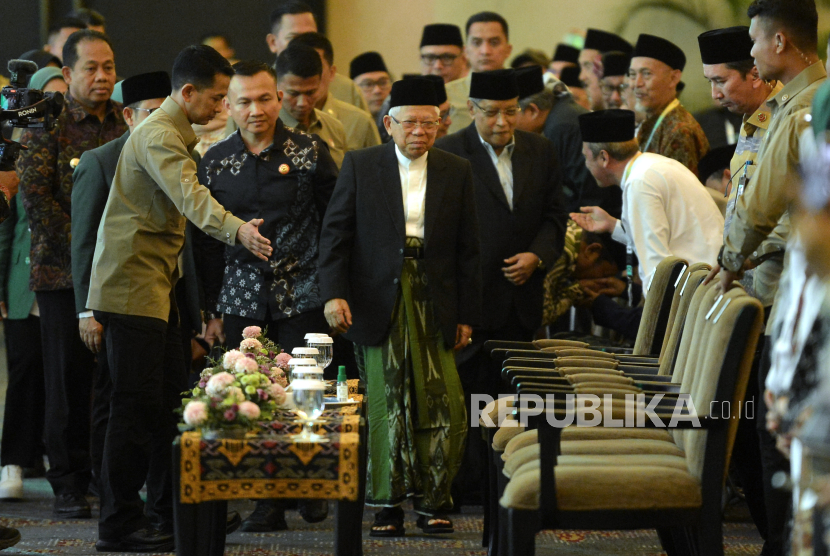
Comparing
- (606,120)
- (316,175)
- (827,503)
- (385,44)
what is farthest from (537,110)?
(827,503)

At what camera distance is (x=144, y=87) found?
4340 mm

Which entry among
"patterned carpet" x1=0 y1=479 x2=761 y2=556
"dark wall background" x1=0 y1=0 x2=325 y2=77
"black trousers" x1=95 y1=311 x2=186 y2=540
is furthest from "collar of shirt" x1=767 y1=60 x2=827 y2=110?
"dark wall background" x1=0 y1=0 x2=325 y2=77

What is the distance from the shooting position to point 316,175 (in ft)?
14.5

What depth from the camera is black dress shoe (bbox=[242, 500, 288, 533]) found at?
4.19 metres

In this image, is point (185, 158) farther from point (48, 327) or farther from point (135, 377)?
point (48, 327)

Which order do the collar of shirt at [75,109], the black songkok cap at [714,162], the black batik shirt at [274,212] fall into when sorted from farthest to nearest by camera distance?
the black songkok cap at [714,162] < the collar of shirt at [75,109] < the black batik shirt at [274,212]

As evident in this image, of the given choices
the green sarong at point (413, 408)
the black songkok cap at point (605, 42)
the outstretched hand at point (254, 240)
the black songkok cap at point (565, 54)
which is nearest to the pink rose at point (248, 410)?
the outstretched hand at point (254, 240)

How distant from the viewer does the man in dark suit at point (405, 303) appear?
13.8 ft

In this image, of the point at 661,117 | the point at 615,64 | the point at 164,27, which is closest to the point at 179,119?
the point at 661,117

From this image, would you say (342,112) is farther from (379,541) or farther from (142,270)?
(379,541)

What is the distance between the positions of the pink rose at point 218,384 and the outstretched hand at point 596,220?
2.47 meters

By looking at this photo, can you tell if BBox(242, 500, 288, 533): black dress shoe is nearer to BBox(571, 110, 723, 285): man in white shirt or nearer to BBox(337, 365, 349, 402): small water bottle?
BBox(337, 365, 349, 402): small water bottle

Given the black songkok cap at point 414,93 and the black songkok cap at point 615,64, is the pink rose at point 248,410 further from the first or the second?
the black songkok cap at point 615,64

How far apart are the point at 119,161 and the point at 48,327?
39.4 inches
